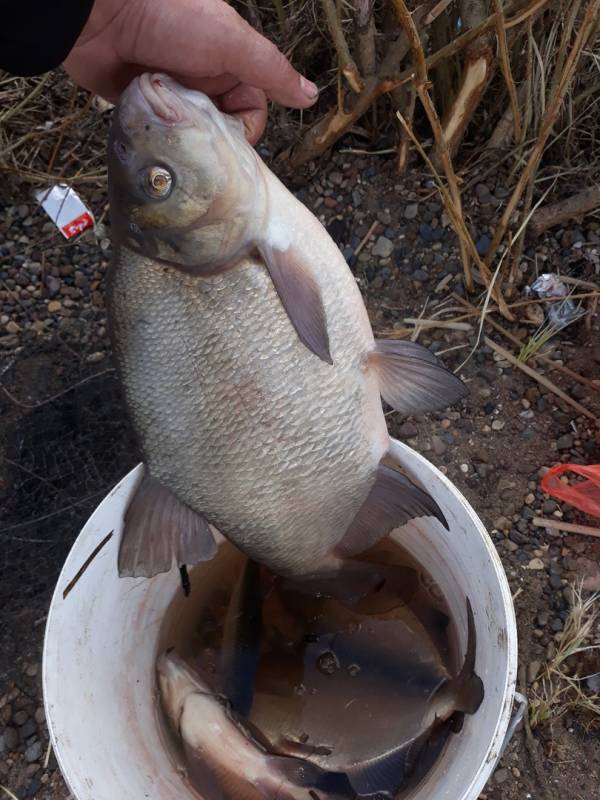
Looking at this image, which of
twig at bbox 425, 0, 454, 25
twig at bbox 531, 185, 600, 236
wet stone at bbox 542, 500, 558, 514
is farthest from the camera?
twig at bbox 531, 185, 600, 236

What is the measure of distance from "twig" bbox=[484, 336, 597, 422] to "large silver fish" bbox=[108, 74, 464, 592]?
87 centimetres

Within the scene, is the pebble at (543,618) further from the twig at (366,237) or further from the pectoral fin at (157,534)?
the twig at (366,237)

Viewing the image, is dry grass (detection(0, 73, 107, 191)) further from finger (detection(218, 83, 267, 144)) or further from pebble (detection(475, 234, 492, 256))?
pebble (detection(475, 234, 492, 256))

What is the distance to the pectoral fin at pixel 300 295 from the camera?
130cm

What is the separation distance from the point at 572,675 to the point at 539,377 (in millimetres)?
865

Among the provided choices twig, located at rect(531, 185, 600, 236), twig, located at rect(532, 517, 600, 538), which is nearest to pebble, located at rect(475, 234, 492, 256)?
twig, located at rect(531, 185, 600, 236)

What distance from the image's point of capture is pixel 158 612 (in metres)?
2.15

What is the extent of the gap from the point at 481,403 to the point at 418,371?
87cm

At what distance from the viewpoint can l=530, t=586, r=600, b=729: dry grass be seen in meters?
1.92

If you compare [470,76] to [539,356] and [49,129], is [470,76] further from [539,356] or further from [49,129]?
[49,129]

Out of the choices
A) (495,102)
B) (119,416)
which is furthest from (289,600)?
(495,102)

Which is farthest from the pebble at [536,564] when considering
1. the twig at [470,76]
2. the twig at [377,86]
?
the twig at [377,86]

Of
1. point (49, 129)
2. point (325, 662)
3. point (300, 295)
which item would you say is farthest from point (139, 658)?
point (49, 129)

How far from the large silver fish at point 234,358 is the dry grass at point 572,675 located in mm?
666
